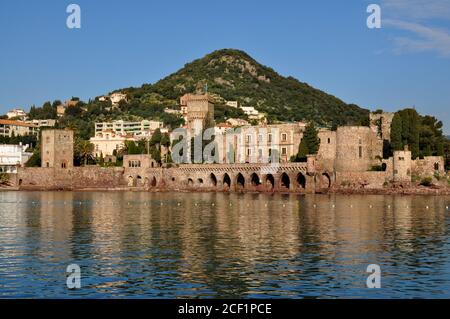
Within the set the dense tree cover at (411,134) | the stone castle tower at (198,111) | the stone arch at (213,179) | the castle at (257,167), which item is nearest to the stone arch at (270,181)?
the castle at (257,167)

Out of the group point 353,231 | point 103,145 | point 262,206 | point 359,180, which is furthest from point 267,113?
point 353,231

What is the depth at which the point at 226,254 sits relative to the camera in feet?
89.0

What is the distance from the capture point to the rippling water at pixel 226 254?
2053 cm

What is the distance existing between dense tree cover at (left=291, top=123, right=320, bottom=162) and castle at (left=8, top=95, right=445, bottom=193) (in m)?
1.28

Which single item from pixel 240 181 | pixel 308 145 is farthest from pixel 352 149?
pixel 240 181

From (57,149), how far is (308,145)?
35.1 m

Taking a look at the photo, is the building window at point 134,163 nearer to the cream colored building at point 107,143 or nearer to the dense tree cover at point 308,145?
the dense tree cover at point 308,145

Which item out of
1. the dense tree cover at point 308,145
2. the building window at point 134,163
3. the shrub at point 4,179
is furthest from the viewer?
the shrub at point 4,179

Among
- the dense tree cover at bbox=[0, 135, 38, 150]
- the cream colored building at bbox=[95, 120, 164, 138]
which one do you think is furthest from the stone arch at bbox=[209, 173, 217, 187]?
the cream colored building at bbox=[95, 120, 164, 138]

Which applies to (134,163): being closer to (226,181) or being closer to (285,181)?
(226,181)

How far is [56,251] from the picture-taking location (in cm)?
2812

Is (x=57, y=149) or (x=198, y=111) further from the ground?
(x=198, y=111)

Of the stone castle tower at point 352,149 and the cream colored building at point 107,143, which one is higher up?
the cream colored building at point 107,143

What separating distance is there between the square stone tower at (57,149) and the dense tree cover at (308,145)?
32.3 m
